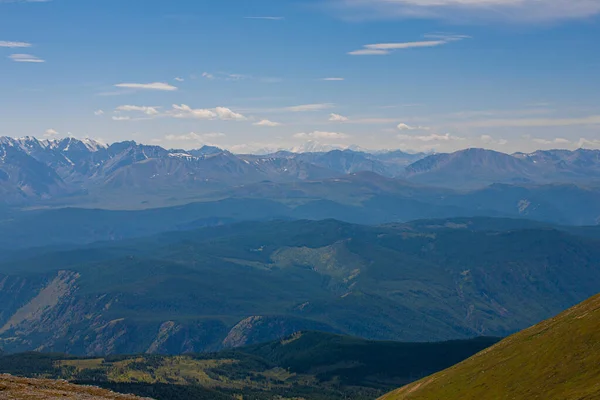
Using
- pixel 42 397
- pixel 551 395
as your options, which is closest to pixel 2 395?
pixel 42 397

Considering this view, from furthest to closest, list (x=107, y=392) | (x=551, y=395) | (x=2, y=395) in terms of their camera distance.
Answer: (x=551, y=395) → (x=107, y=392) → (x=2, y=395)

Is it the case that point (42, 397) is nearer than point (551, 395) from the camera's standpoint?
Yes

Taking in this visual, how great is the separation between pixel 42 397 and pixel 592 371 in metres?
142

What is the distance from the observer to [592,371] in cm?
19888

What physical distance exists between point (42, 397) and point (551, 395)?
437ft

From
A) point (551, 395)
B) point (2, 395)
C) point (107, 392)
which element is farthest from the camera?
point (551, 395)

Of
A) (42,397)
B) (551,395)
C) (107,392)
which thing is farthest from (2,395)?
(551,395)

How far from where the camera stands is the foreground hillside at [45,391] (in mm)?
131500

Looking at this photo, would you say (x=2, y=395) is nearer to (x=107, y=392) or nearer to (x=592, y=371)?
(x=107, y=392)

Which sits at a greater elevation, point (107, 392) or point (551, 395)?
point (107, 392)

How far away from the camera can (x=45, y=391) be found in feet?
459

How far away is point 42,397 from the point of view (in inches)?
5182

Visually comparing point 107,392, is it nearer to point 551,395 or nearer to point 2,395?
point 2,395

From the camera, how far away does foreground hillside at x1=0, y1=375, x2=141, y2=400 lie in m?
132
